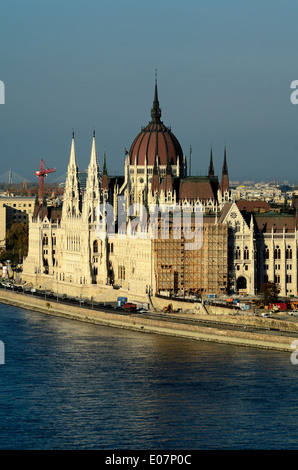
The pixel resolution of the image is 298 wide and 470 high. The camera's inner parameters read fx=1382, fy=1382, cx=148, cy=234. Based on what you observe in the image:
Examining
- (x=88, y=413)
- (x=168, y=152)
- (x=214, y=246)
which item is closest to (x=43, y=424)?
(x=88, y=413)

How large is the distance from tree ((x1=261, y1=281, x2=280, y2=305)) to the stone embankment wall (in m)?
4.70

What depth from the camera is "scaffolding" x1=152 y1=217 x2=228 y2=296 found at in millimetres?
90125

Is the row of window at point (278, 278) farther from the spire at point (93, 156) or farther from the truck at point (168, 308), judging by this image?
the spire at point (93, 156)

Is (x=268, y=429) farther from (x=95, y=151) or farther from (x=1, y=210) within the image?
(x=1, y=210)

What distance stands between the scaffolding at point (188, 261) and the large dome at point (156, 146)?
18856mm

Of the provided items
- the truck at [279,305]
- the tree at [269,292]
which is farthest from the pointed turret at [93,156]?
the truck at [279,305]

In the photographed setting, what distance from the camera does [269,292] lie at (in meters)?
86.2

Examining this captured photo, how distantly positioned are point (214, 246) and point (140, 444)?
3891cm

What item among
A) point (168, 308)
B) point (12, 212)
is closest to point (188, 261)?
point (168, 308)

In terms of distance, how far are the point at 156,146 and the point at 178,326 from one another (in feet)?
102

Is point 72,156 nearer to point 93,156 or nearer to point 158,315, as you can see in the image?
point 93,156

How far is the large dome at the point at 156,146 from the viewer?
Answer: 4291 inches

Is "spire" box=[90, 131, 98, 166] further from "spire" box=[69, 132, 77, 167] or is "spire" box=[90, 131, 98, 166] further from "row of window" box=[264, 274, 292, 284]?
"row of window" box=[264, 274, 292, 284]

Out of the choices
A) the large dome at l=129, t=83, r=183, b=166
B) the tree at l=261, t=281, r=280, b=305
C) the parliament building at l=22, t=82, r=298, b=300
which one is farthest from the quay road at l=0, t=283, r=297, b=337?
the large dome at l=129, t=83, r=183, b=166
